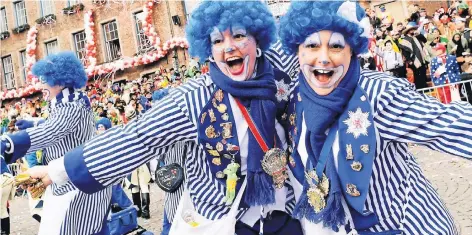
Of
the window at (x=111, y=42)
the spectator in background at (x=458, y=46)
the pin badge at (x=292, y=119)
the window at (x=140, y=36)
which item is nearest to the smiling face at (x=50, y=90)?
the pin badge at (x=292, y=119)

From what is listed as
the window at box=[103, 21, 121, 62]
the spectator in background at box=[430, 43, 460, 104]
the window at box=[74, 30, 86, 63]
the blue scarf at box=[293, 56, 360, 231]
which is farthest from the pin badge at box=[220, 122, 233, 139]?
the window at box=[74, 30, 86, 63]

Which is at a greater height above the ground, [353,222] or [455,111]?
[455,111]

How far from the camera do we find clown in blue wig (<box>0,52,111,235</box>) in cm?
362

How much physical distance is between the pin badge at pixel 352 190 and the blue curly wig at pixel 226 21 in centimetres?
96

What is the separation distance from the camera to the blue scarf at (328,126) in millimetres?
1916

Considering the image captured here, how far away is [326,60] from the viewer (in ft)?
6.59

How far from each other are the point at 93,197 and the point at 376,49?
7.35 metres

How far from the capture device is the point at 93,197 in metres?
3.89

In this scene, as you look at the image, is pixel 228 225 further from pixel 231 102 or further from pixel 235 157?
pixel 231 102

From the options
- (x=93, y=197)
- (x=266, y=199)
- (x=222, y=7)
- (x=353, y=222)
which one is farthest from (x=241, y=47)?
(x=93, y=197)

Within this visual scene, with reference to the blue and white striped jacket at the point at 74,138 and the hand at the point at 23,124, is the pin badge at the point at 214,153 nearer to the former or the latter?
the blue and white striped jacket at the point at 74,138

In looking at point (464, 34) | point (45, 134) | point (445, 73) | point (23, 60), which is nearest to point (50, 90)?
point (45, 134)

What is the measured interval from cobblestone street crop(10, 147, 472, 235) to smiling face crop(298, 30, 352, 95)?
278 cm

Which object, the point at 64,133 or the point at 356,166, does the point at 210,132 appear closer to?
the point at 356,166
